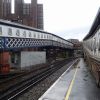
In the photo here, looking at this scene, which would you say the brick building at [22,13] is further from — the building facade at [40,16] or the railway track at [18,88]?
the railway track at [18,88]

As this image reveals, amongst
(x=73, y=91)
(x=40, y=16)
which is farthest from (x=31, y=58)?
(x=40, y=16)

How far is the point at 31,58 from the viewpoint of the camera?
41.0 meters

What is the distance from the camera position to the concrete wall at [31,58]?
36.6 m

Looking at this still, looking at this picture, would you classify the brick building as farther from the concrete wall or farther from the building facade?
the concrete wall

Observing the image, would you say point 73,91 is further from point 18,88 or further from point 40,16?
point 40,16

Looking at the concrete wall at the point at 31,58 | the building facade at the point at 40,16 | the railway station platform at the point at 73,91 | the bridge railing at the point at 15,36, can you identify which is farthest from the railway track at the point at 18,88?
the building facade at the point at 40,16

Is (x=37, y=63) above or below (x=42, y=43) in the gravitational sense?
below

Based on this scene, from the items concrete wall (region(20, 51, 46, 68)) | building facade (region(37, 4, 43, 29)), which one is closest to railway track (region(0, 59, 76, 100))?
concrete wall (region(20, 51, 46, 68))

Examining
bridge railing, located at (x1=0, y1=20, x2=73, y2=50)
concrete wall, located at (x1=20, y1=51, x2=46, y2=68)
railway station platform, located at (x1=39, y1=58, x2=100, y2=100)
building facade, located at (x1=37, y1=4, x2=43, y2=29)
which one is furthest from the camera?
building facade, located at (x1=37, y1=4, x2=43, y2=29)

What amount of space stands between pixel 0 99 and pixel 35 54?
31.4 m

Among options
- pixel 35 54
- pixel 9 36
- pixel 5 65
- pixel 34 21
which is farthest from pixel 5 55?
pixel 34 21

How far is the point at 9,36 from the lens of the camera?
31.1 m

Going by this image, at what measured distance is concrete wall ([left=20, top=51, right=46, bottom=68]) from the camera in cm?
3662

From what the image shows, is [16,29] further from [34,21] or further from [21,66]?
[34,21]
